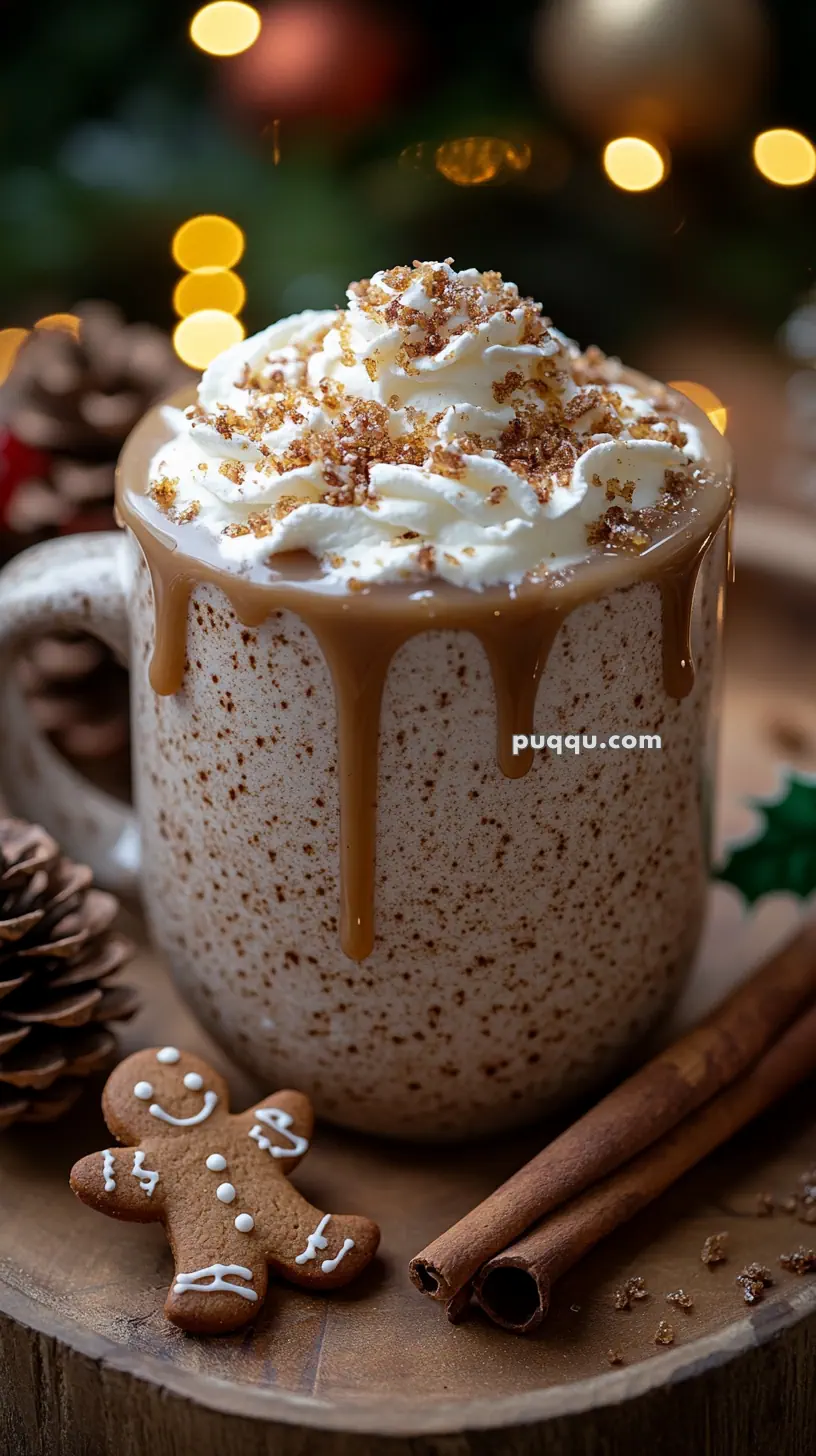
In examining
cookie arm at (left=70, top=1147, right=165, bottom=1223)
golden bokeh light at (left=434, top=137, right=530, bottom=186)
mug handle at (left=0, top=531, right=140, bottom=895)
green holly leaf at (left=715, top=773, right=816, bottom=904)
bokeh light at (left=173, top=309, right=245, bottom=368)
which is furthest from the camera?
bokeh light at (left=173, top=309, right=245, bottom=368)

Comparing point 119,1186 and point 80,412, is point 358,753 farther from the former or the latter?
point 80,412

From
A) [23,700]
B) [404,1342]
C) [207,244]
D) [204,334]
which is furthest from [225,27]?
[404,1342]

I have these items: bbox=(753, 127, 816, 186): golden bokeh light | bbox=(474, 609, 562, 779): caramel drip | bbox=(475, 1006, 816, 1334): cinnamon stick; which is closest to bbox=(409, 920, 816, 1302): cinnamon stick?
bbox=(475, 1006, 816, 1334): cinnamon stick

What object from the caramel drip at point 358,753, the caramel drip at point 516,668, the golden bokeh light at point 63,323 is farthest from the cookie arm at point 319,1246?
the golden bokeh light at point 63,323

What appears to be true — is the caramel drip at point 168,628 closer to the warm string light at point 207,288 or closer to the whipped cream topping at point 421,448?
the whipped cream topping at point 421,448

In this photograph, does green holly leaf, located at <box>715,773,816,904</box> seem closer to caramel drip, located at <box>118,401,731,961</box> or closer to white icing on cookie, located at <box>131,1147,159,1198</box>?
caramel drip, located at <box>118,401,731,961</box>

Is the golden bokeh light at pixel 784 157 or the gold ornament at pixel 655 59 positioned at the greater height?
the gold ornament at pixel 655 59

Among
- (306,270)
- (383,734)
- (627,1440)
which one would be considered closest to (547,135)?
(306,270)
